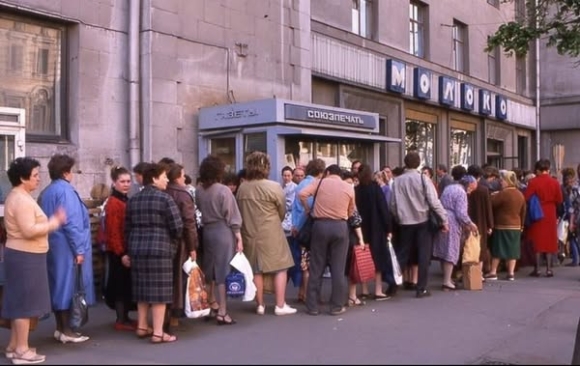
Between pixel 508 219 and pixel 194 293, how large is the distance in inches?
237

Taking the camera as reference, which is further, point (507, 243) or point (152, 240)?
point (507, 243)

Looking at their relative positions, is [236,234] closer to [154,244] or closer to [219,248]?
[219,248]

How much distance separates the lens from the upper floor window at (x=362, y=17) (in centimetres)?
1802

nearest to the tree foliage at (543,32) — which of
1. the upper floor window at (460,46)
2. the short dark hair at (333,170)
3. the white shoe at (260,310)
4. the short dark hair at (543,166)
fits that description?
the short dark hair at (543,166)

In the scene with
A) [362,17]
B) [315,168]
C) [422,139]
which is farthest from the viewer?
[422,139]

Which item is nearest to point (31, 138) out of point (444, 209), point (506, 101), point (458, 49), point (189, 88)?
point (189, 88)

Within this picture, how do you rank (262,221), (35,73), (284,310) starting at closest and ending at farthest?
(262,221)
(284,310)
(35,73)

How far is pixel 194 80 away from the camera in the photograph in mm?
12734

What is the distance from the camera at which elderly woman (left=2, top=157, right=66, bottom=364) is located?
6.46 metres

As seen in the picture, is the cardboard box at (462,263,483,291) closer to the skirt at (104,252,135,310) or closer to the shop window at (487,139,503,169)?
the skirt at (104,252,135,310)

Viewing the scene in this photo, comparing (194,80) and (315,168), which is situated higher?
(194,80)

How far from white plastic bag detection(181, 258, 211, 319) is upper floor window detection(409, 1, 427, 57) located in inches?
564

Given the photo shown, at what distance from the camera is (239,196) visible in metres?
8.62

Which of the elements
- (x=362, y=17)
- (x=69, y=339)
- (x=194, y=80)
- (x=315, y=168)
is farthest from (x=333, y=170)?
(x=362, y=17)
